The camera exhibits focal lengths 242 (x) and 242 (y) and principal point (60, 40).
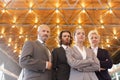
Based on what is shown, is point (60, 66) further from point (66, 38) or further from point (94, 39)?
point (94, 39)

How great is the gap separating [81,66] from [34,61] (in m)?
0.86

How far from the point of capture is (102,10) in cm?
1892

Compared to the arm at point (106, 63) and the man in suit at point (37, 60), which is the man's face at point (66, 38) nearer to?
the man in suit at point (37, 60)

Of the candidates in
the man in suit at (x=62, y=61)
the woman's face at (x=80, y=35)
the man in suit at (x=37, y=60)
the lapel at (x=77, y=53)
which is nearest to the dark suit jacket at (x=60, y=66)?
the man in suit at (x=62, y=61)

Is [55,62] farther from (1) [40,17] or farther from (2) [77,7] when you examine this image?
(1) [40,17]

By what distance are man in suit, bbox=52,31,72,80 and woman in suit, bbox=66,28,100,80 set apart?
0.17 meters

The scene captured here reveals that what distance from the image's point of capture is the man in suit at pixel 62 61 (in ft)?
15.0

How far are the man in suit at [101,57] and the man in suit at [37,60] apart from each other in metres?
1.02

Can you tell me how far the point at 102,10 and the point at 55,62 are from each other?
14.9 m

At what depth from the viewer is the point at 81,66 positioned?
432 cm

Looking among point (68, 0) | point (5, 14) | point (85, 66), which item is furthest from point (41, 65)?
point (5, 14)

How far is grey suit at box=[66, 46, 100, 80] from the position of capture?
432 cm

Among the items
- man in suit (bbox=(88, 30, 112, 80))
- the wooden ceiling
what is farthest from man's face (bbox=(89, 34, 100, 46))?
the wooden ceiling

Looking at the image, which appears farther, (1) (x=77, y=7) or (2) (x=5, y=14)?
(2) (x=5, y=14)
